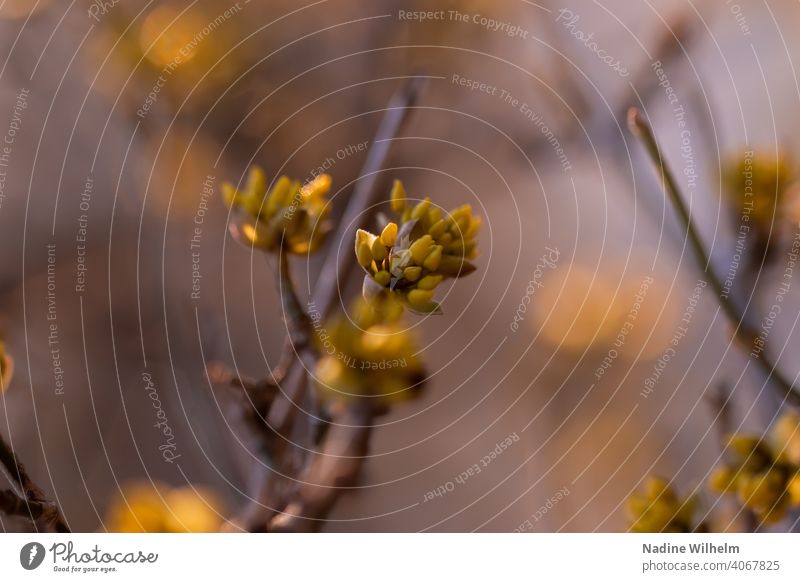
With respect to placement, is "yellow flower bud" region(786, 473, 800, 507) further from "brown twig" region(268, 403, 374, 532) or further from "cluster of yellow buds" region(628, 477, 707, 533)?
"brown twig" region(268, 403, 374, 532)

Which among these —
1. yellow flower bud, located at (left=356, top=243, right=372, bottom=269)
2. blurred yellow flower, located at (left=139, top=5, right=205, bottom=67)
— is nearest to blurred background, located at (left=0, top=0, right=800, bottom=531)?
blurred yellow flower, located at (left=139, top=5, right=205, bottom=67)

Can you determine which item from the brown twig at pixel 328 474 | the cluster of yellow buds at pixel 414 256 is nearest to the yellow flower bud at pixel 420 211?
the cluster of yellow buds at pixel 414 256

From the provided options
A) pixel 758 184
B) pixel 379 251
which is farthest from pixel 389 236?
A: pixel 758 184

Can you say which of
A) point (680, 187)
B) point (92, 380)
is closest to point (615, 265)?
point (680, 187)

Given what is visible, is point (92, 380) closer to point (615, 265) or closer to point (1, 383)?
point (1, 383)

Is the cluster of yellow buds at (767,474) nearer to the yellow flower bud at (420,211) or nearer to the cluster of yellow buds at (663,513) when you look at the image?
the cluster of yellow buds at (663,513)
